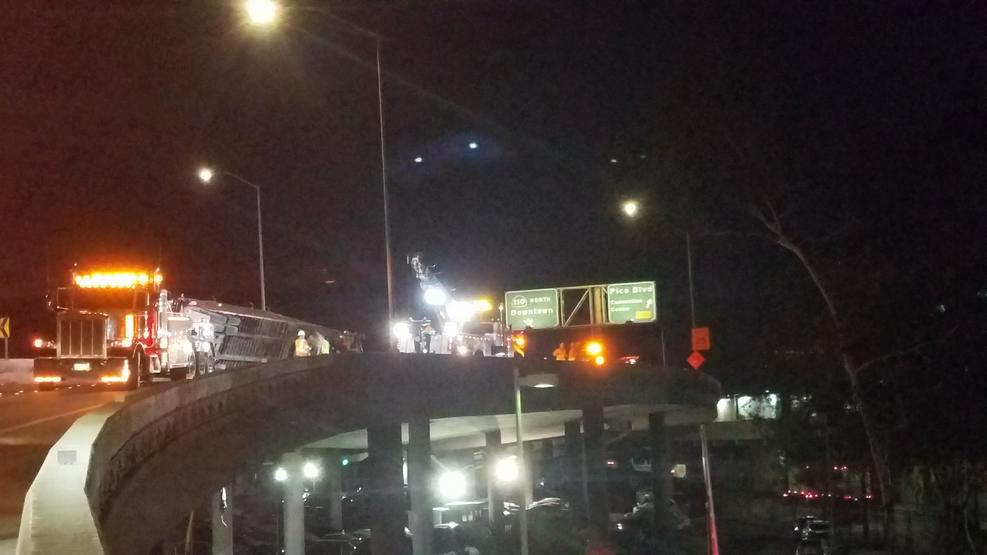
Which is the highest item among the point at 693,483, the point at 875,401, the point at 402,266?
the point at 402,266

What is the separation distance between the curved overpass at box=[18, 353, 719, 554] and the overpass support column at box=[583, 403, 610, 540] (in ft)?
Answer: 10.0

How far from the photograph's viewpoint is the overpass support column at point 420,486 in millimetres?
23578

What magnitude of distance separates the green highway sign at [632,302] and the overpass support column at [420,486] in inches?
1037

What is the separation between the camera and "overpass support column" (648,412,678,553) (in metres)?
34.8

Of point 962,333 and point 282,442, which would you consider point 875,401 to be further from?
point 282,442

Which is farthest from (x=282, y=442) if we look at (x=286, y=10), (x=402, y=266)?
(x=402, y=266)

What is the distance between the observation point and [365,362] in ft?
68.1

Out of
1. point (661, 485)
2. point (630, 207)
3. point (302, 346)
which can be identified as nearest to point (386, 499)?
point (302, 346)

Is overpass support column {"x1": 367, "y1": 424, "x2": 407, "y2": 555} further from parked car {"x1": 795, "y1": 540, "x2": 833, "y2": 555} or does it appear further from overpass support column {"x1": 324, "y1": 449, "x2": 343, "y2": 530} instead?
parked car {"x1": 795, "y1": 540, "x2": 833, "y2": 555}

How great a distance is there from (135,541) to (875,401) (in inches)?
1312

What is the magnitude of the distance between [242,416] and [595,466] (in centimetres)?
2009

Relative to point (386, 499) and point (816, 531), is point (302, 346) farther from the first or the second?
point (816, 531)

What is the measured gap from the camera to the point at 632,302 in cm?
4997

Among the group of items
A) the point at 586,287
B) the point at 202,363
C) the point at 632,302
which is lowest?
the point at 202,363
